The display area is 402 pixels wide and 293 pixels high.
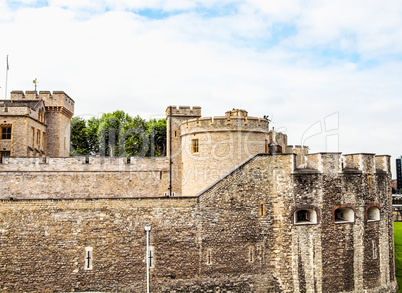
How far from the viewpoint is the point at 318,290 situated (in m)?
18.5

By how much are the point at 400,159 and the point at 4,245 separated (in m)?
101

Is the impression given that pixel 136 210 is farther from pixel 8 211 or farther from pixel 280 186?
pixel 280 186

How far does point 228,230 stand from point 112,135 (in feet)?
106

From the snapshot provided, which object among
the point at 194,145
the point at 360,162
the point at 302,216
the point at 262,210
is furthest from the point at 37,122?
the point at 360,162

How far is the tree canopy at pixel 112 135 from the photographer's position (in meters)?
46.8

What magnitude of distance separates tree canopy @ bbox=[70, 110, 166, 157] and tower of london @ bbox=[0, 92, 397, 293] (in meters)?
25.2

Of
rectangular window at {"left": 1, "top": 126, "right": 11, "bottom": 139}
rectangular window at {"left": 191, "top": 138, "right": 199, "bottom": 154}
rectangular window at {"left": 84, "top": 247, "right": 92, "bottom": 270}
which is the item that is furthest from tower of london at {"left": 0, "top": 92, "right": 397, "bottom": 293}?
rectangular window at {"left": 1, "top": 126, "right": 11, "bottom": 139}

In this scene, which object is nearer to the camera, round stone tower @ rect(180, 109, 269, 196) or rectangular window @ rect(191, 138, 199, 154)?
round stone tower @ rect(180, 109, 269, 196)

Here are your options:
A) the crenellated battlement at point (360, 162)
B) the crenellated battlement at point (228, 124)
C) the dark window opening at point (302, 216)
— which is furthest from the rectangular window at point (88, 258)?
the crenellated battlement at point (360, 162)

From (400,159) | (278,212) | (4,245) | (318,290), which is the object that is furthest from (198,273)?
(400,159)

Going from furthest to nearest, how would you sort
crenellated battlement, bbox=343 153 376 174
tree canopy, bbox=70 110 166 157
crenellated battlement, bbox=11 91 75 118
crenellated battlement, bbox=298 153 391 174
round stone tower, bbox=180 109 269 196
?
1. tree canopy, bbox=70 110 166 157
2. crenellated battlement, bbox=11 91 75 118
3. round stone tower, bbox=180 109 269 196
4. crenellated battlement, bbox=343 153 376 174
5. crenellated battlement, bbox=298 153 391 174

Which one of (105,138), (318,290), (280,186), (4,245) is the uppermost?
(105,138)

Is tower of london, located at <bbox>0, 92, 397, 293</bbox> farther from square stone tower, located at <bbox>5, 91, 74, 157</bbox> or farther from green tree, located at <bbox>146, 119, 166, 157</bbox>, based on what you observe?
green tree, located at <bbox>146, 119, 166, 157</bbox>

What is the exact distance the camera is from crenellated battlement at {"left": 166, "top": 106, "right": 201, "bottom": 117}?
88.6 ft
